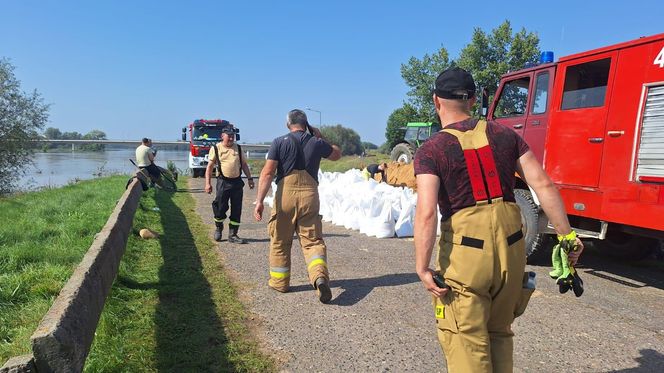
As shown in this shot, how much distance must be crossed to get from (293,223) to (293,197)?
277 millimetres

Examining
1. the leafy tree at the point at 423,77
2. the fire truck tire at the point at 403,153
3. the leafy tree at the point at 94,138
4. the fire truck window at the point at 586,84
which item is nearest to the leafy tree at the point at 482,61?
the leafy tree at the point at 423,77

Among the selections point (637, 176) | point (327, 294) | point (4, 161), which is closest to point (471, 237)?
point (327, 294)

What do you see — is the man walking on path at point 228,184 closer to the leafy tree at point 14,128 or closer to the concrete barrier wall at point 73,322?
the concrete barrier wall at point 73,322

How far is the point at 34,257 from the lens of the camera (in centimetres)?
505

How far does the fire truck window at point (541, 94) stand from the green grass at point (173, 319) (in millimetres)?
4408

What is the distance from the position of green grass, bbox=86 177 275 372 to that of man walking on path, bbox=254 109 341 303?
649 mm

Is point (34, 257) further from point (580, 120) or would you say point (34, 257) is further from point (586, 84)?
point (586, 84)

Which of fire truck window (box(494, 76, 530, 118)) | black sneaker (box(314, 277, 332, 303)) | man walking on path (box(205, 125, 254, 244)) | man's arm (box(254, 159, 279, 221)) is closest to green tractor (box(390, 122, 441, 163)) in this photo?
fire truck window (box(494, 76, 530, 118))

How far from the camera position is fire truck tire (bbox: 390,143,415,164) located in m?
14.5

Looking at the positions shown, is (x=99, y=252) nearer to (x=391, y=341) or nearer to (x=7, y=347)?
(x=7, y=347)

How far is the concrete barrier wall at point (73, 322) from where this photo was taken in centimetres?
225

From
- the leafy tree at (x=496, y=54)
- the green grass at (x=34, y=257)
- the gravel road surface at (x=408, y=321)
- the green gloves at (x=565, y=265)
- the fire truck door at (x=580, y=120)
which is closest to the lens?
the green gloves at (x=565, y=265)

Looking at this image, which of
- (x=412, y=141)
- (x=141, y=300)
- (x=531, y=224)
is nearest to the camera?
(x=141, y=300)

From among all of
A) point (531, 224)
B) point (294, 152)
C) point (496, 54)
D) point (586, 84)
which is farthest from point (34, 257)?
point (496, 54)
